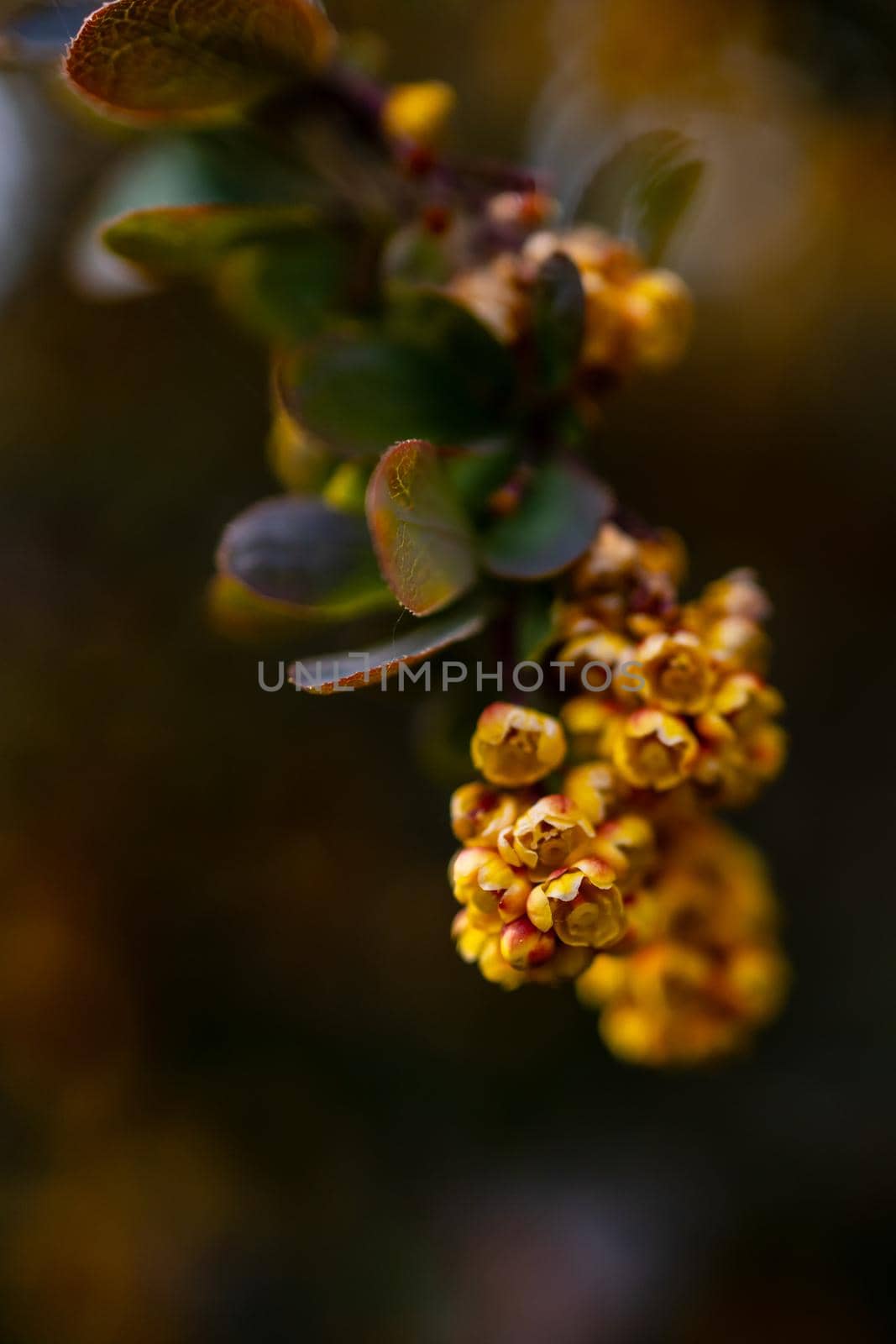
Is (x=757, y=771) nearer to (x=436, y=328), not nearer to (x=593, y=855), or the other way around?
(x=593, y=855)

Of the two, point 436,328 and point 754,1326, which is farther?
point 754,1326

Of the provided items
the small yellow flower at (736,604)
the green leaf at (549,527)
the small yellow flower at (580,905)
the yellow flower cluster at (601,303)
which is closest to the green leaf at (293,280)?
the yellow flower cluster at (601,303)

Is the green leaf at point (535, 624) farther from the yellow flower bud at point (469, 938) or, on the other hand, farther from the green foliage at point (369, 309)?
the yellow flower bud at point (469, 938)

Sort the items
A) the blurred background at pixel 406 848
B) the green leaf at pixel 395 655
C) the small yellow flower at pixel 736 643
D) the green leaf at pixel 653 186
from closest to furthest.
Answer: the green leaf at pixel 395 655, the small yellow flower at pixel 736 643, the green leaf at pixel 653 186, the blurred background at pixel 406 848

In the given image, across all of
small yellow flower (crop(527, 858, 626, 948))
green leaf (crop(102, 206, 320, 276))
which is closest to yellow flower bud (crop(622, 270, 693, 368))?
green leaf (crop(102, 206, 320, 276))

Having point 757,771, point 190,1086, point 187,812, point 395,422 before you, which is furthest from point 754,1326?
point 395,422

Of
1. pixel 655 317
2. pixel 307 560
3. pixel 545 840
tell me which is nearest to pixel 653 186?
pixel 655 317

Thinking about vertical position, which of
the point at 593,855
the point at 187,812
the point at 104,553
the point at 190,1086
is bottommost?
the point at 190,1086

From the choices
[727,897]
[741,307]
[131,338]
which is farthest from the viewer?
[741,307]
